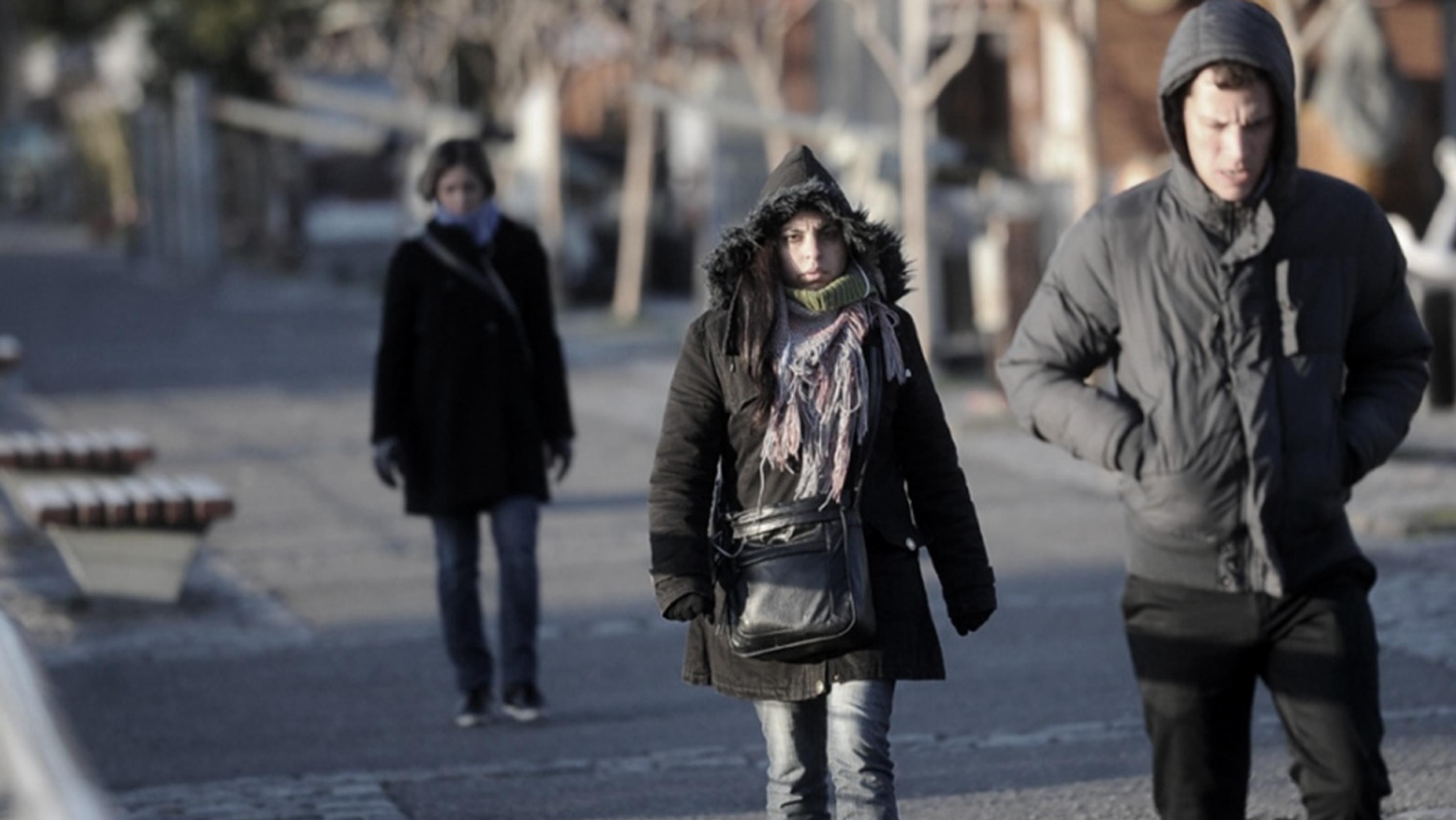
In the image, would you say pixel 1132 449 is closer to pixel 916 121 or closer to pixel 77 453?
pixel 77 453

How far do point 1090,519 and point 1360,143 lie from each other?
Result: 7122mm

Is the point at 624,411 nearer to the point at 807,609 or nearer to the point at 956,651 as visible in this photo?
the point at 956,651

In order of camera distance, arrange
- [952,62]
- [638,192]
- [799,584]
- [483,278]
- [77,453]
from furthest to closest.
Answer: [638,192] < [952,62] < [77,453] < [483,278] < [799,584]

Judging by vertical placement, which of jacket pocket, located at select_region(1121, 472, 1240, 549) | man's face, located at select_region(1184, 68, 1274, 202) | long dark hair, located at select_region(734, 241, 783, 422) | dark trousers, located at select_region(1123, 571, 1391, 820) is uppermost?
man's face, located at select_region(1184, 68, 1274, 202)

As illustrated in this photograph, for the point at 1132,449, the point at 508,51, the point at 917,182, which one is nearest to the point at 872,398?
the point at 1132,449

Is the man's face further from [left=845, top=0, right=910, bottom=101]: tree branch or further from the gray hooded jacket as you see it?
[left=845, top=0, right=910, bottom=101]: tree branch

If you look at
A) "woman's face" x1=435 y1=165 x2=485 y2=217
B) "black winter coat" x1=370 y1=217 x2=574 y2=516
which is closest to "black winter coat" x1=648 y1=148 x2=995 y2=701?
"black winter coat" x1=370 y1=217 x2=574 y2=516

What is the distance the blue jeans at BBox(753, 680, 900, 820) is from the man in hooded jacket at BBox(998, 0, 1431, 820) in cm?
61

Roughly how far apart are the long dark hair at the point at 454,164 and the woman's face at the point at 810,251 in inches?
142

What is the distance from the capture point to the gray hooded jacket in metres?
5.02

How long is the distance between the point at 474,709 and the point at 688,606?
368 centimetres

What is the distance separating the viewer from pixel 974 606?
18.5 feet

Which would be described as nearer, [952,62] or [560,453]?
[560,453]

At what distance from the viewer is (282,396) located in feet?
76.3
